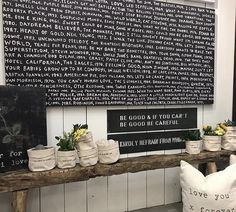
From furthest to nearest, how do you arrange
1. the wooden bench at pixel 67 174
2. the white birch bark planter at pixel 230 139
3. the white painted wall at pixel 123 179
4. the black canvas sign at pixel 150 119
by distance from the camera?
the white birch bark planter at pixel 230 139 → the black canvas sign at pixel 150 119 → the white painted wall at pixel 123 179 → the wooden bench at pixel 67 174

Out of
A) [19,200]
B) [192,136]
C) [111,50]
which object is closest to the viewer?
[19,200]

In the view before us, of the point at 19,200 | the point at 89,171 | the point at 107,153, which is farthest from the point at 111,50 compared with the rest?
→ the point at 19,200

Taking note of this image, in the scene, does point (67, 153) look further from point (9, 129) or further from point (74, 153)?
point (9, 129)

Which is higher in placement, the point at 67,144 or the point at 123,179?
the point at 67,144

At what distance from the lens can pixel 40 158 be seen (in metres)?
1.36

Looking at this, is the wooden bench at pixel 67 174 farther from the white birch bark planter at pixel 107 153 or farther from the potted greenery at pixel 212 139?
the potted greenery at pixel 212 139

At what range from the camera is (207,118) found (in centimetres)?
209

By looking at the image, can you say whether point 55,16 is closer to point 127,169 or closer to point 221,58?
point 127,169

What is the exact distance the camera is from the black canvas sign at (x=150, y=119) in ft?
5.85

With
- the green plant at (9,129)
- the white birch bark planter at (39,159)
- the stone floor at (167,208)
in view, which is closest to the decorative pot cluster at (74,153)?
the white birch bark planter at (39,159)

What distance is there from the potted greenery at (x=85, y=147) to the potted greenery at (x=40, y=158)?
0.16m

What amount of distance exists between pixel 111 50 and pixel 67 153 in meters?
0.72

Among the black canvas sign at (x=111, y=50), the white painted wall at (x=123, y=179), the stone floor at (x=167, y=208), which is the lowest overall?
the stone floor at (x=167, y=208)

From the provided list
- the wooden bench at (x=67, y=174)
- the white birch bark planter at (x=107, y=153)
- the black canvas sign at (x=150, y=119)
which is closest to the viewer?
the wooden bench at (x=67, y=174)
